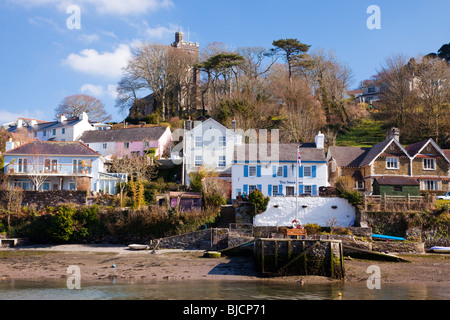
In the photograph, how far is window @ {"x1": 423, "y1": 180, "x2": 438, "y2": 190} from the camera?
4603 centimetres

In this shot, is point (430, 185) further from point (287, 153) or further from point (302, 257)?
point (302, 257)

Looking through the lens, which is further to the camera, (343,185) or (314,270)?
(343,185)

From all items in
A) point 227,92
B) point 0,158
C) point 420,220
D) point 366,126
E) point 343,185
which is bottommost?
point 420,220

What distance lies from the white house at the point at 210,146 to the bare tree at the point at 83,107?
37.4 meters

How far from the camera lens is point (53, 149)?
46625 millimetres

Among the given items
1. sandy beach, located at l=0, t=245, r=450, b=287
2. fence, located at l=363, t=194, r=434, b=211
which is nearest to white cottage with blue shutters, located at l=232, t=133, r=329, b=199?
fence, located at l=363, t=194, r=434, b=211

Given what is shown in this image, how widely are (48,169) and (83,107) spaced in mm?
40521

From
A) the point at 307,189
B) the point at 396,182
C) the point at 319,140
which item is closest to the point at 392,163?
the point at 319,140

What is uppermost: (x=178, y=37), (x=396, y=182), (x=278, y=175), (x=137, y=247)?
(x=178, y=37)

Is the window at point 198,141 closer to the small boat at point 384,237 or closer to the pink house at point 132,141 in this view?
the pink house at point 132,141

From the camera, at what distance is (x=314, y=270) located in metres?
24.5
